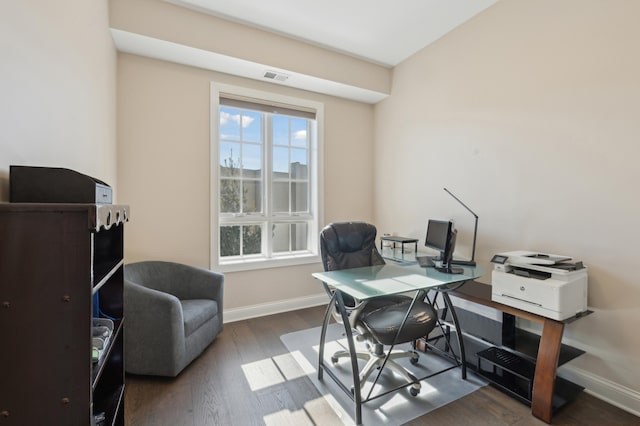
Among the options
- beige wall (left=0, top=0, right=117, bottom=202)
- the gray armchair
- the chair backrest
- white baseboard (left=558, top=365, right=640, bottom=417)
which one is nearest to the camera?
beige wall (left=0, top=0, right=117, bottom=202)

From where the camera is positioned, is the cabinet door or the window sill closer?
the cabinet door

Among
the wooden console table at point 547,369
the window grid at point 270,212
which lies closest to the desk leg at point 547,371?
the wooden console table at point 547,369

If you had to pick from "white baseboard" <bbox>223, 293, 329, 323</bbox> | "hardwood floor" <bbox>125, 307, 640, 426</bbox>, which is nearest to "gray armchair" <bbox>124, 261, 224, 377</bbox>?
"hardwood floor" <bbox>125, 307, 640, 426</bbox>

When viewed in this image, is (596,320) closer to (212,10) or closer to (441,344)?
(441,344)

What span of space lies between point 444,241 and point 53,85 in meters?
2.75

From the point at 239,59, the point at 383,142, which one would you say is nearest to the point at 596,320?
the point at 383,142

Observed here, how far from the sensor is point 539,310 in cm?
182

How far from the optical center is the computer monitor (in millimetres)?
2287

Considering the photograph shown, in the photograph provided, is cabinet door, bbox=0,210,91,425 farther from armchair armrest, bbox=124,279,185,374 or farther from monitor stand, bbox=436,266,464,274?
monitor stand, bbox=436,266,464,274

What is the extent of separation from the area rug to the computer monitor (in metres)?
0.80

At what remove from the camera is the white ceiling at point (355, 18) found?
257 cm

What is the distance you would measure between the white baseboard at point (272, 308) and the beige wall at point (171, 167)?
5 centimetres

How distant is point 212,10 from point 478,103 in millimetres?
2623

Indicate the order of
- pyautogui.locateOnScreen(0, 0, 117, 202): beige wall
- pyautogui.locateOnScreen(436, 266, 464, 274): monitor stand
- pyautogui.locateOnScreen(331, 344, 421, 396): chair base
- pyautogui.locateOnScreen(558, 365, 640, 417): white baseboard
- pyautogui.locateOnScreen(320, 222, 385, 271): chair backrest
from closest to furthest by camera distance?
pyautogui.locateOnScreen(0, 0, 117, 202): beige wall < pyautogui.locateOnScreen(558, 365, 640, 417): white baseboard < pyautogui.locateOnScreen(331, 344, 421, 396): chair base < pyautogui.locateOnScreen(436, 266, 464, 274): monitor stand < pyautogui.locateOnScreen(320, 222, 385, 271): chair backrest
